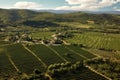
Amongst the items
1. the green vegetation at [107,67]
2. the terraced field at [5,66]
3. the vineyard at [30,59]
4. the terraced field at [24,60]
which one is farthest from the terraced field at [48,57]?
the terraced field at [5,66]

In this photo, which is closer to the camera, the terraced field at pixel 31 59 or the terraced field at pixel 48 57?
the terraced field at pixel 31 59

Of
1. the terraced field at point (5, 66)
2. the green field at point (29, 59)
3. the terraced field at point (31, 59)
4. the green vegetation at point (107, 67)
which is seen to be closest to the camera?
the green vegetation at point (107, 67)

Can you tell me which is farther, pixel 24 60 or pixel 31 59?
pixel 31 59

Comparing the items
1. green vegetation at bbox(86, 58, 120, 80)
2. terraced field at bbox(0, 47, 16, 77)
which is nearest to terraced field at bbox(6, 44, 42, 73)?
terraced field at bbox(0, 47, 16, 77)

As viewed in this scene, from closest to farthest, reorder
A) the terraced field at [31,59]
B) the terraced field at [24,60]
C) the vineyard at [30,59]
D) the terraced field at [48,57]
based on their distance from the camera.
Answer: the terraced field at [31,59] → the vineyard at [30,59] → the terraced field at [24,60] → the terraced field at [48,57]

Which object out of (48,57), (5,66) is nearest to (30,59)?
(48,57)

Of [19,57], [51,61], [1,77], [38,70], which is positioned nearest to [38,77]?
[38,70]

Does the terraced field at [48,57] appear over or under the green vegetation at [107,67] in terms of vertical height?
over

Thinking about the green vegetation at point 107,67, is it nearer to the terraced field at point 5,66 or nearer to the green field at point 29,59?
the green field at point 29,59

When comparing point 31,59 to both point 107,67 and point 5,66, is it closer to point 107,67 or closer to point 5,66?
point 5,66

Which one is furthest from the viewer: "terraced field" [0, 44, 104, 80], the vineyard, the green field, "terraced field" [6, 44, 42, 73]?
the green field

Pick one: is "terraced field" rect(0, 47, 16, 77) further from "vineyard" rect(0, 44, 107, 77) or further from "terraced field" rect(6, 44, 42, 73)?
"terraced field" rect(6, 44, 42, 73)
